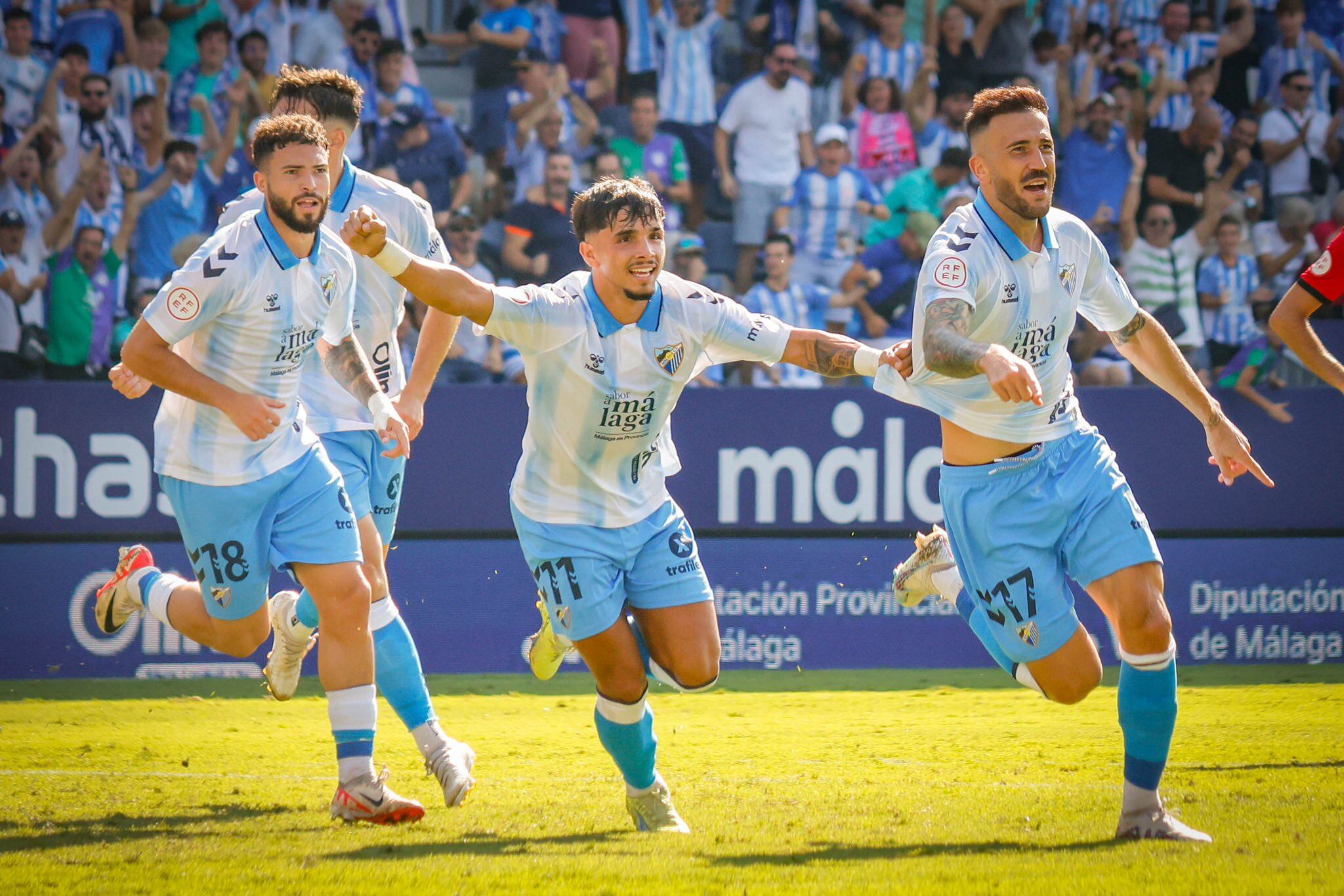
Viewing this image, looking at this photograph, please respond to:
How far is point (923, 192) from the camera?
12312 millimetres

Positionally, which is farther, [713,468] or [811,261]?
[811,261]

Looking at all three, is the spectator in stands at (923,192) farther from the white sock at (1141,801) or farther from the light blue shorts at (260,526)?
the white sock at (1141,801)

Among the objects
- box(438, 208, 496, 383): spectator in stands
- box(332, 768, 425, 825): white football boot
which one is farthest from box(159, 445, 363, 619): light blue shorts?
box(438, 208, 496, 383): spectator in stands

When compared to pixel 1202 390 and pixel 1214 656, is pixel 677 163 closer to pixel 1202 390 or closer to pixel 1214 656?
pixel 1214 656

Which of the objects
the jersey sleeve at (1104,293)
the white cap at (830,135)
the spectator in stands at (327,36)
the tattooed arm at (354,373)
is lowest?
the tattooed arm at (354,373)

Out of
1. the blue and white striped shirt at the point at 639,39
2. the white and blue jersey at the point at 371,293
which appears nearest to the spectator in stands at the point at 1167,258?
the blue and white striped shirt at the point at 639,39

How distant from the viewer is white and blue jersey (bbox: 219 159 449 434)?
632 cm

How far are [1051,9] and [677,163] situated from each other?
12.2ft

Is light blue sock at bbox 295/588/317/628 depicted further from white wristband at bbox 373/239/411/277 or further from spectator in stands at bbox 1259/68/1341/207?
spectator in stands at bbox 1259/68/1341/207

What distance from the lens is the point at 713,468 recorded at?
10.2 m

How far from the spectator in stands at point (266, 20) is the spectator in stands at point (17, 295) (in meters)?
2.30

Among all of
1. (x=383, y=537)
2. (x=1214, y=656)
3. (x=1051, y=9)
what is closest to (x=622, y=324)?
(x=383, y=537)

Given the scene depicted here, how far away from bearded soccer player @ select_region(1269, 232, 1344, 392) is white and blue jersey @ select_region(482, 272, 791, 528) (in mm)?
2218

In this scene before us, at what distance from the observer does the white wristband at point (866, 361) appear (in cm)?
537
